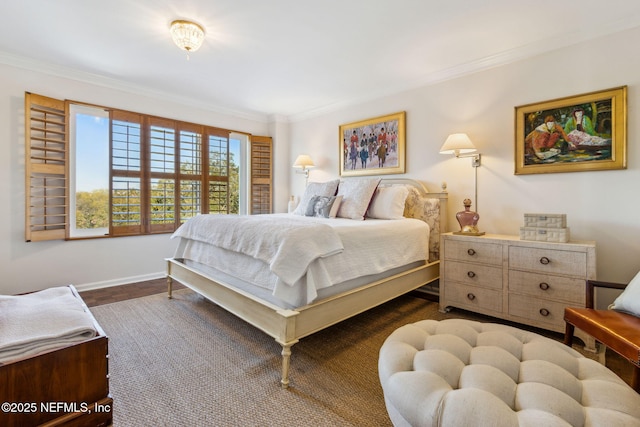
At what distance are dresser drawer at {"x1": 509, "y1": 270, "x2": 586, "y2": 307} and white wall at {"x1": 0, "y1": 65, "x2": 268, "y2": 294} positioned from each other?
4.07 meters

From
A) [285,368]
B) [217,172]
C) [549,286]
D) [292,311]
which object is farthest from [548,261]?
[217,172]

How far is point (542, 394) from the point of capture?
0.92m

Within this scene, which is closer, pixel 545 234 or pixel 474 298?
pixel 545 234

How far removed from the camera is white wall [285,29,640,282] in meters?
2.27

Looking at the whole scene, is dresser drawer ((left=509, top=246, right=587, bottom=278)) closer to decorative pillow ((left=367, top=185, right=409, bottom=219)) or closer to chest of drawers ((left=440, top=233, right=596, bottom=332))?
chest of drawers ((left=440, top=233, right=596, bottom=332))

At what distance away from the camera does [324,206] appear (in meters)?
3.30

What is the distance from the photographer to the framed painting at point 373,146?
362 centimetres

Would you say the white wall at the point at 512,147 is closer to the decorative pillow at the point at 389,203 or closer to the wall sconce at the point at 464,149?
the wall sconce at the point at 464,149

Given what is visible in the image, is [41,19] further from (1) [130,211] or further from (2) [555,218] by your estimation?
(2) [555,218]

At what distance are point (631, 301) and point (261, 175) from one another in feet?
14.7

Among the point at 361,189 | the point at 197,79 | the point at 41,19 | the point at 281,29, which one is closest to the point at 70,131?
the point at 41,19

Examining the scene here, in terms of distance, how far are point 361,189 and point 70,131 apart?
341 centimetres

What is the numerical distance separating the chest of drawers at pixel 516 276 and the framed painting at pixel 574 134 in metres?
0.72

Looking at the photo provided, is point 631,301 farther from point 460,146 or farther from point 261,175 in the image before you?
point 261,175
